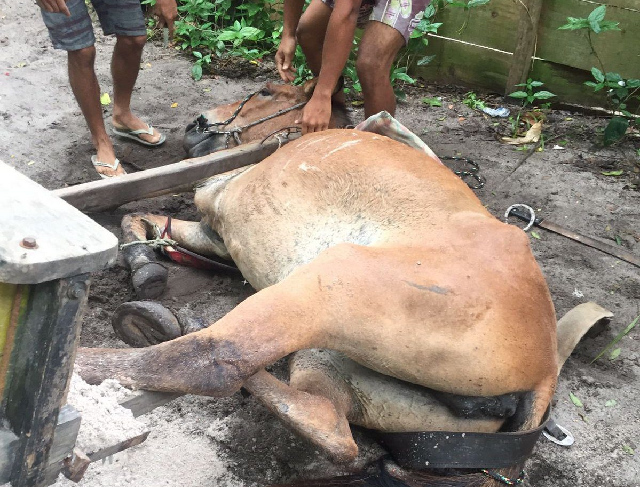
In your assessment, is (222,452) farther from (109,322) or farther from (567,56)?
(567,56)

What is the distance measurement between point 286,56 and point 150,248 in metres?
1.50

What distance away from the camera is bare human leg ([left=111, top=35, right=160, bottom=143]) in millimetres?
4352

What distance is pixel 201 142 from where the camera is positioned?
13.1ft

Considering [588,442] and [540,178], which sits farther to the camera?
[540,178]

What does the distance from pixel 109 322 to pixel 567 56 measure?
13.9 feet

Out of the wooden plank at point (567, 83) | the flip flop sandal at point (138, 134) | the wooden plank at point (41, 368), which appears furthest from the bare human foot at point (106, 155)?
the wooden plank at point (567, 83)

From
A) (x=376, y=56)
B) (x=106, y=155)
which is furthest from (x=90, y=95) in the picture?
(x=376, y=56)

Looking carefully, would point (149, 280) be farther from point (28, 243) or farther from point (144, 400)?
point (28, 243)

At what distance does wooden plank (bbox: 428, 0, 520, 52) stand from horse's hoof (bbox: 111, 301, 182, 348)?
440 centimetres

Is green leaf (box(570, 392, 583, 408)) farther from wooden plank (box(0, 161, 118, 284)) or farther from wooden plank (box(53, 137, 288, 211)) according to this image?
wooden plank (box(0, 161, 118, 284))

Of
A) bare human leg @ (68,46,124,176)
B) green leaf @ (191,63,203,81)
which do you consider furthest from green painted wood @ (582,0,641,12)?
bare human leg @ (68,46,124,176)

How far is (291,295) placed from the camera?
2.11 meters

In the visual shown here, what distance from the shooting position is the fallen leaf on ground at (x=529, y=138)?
5188 millimetres

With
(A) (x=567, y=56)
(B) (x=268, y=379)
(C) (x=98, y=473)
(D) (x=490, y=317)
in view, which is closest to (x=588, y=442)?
(D) (x=490, y=317)
